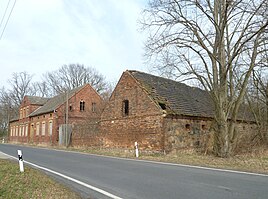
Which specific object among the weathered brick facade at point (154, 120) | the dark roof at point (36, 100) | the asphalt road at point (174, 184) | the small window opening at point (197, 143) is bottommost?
the asphalt road at point (174, 184)

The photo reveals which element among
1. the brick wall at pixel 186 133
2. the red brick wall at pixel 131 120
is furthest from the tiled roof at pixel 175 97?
the red brick wall at pixel 131 120

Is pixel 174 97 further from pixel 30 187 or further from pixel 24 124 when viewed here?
pixel 24 124

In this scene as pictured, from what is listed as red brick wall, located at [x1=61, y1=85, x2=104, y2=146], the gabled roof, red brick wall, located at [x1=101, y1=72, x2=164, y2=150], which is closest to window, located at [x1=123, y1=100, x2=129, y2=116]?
red brick wall, located at [x1=101, y1=72, x2=164, y2=150]

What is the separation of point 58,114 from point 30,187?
37837 millimetres

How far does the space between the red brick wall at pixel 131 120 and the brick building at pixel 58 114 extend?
41.2 feet

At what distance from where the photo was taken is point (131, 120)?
81.3ft

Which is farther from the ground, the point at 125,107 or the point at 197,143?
the point at 125,107

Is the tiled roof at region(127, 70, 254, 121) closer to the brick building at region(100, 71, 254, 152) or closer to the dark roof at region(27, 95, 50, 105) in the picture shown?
the brick building at region(100, 71, 254, 152)

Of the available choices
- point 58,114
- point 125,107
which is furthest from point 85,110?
point 125,107

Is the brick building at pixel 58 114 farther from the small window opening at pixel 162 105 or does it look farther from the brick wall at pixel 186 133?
the brick wall at pixel 186 133

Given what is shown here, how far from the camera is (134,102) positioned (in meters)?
24.8

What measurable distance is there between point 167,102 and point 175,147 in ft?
11.3

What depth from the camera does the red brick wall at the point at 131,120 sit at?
73.5 feet

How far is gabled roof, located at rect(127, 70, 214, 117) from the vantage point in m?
23.7
